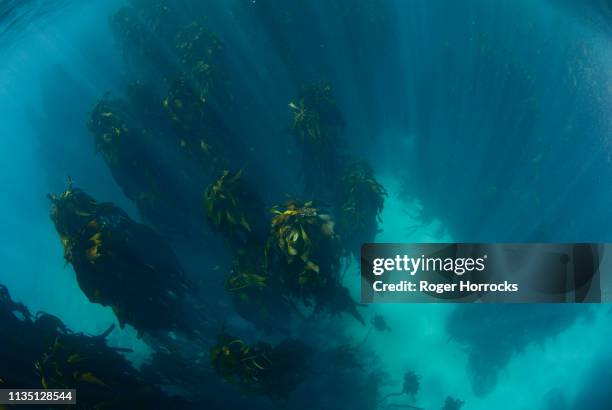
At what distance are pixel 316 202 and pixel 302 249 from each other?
3.69ft

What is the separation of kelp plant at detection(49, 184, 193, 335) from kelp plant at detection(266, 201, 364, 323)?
312 cm

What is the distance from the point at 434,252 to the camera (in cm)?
462

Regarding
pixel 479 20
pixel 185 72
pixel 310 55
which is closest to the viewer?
pixel 185 72

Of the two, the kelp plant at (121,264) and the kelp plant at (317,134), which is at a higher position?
the kelp plant at (317,134)

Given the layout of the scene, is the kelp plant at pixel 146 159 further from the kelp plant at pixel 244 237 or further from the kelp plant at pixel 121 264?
the kelp plant at pixel 244 237

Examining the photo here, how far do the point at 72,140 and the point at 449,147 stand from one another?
74.0 feet

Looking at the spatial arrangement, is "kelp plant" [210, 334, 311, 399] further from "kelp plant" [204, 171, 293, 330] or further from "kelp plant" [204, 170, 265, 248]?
"kelp plant" [204, 170, 265, 248]

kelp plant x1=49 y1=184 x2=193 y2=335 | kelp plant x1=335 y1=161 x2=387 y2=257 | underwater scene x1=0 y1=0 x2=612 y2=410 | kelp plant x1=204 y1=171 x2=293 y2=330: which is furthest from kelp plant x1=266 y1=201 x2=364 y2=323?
kelp plant x1=49 y1=184 x2=193 y2=335

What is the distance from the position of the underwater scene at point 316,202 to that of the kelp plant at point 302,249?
0.20 feet

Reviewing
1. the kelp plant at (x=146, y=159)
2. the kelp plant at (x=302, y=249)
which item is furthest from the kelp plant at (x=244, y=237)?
the kelp plant at (x=146, y=159)

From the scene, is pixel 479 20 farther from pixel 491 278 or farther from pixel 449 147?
pixel 491 278

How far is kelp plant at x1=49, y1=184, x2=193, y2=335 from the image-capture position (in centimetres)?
758

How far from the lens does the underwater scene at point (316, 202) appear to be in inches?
304

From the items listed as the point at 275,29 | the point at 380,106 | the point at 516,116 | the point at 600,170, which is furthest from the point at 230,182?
the point at 600,170
